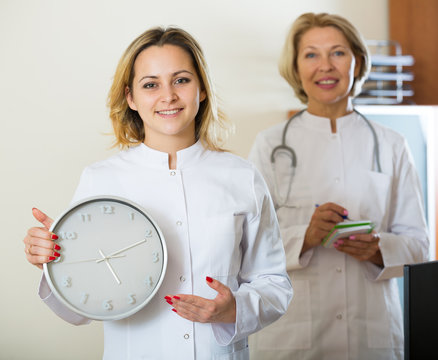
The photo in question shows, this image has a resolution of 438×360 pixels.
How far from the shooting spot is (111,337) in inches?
53.4

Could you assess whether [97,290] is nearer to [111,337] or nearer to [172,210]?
[111,337]

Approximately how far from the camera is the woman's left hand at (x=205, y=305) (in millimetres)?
1216

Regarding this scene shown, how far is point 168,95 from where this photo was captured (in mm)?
1370

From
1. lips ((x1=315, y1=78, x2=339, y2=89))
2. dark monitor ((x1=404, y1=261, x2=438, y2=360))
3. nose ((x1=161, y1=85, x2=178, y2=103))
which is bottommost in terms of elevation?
dark monitor ((x1=404, y1=261, x2=438, y2=360))

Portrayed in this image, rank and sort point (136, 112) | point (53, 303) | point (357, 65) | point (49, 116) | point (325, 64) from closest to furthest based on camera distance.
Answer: point (53, 303) < point (136, 112) < point (325, 64) < point (357, 65) < point (49, 116)

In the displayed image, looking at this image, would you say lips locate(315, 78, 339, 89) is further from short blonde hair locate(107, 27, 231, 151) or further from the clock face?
the clock face

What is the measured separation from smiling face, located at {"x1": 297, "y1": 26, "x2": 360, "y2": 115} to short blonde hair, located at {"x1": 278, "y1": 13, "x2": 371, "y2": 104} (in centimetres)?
2

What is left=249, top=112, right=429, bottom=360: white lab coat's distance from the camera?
6.25ft

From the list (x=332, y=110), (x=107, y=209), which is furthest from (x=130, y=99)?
(x=332, y=110)

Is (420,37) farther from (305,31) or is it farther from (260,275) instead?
(260,275)

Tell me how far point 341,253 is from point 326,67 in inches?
24.7

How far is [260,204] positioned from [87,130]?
1.26 metres

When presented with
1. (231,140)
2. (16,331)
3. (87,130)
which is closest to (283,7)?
(231,140)

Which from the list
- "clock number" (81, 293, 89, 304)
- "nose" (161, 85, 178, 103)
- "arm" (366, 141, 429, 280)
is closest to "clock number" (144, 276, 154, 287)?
"clock number" (81, 293, 89, 304)
